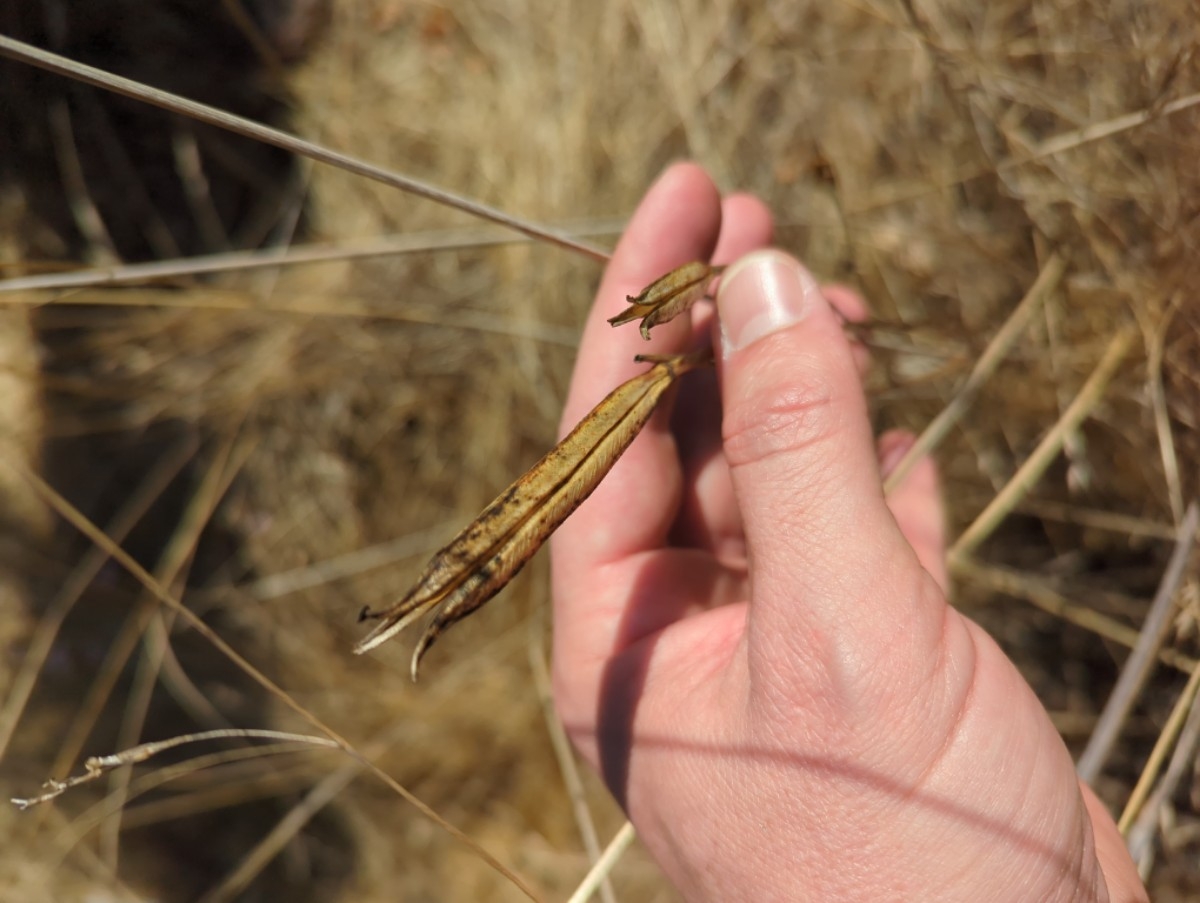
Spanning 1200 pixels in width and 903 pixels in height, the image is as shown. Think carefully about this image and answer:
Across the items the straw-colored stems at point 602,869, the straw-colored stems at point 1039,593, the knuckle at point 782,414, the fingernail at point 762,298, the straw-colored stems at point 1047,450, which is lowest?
the straw-colored stems at point 1039,593

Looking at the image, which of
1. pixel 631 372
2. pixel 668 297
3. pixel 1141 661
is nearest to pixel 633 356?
pixel 631 372

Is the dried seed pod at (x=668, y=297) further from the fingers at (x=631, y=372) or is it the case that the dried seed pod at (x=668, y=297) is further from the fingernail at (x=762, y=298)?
the fingers at (x=631, y=372)

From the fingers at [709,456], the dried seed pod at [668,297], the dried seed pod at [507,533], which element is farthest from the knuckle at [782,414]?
the fingers at [709,456]

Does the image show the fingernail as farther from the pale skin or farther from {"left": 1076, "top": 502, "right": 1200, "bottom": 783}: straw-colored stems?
{"left": 1076, "top": 502, "right": 1200, "bottom": 783}: straw-colored stems

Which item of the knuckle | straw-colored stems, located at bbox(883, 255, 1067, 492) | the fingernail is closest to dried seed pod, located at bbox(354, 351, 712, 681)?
the knuckle

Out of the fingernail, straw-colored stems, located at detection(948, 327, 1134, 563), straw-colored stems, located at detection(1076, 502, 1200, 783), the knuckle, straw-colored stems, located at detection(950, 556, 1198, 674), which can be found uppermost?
the fingernail
